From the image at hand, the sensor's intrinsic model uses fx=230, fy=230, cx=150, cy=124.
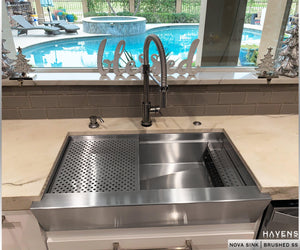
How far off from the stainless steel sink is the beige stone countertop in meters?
0.04

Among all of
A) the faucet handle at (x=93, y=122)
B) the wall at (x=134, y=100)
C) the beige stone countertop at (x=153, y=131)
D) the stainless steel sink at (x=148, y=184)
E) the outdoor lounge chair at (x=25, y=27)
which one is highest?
the outdoor lounge chair at (x=25, y=27)

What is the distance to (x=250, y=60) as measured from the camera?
1421 millimetres

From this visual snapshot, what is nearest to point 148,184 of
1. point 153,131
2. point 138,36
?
point 153,131

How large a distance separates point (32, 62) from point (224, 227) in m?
1.28

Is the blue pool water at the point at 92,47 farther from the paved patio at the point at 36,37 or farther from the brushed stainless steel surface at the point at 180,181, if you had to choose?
the brushed stainless steel surface at the point at 180,181

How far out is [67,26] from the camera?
53.1 inches

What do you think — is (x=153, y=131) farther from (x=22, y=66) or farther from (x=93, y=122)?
(x=22, y=66)

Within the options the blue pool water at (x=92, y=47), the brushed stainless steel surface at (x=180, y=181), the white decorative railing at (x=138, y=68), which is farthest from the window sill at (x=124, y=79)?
the brushed stainless steel surface at (x=180, y=181)

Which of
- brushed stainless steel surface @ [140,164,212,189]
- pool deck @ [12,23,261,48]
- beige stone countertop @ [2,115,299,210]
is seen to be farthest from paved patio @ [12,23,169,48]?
brushed stainless steel surface @ [140,164,212,189]

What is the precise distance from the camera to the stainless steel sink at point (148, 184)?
0.73 meters

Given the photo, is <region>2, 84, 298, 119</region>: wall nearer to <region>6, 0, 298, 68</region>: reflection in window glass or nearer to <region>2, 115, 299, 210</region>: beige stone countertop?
<region>2, 115, 299, 210</region>: beige stone countertop

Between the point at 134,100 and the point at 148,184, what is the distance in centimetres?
43

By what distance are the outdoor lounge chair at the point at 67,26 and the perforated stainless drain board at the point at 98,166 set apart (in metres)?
0.68

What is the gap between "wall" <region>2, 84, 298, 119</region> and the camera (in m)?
1.14
